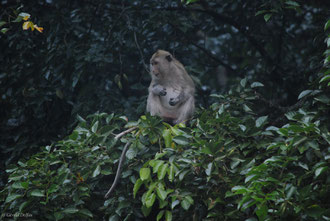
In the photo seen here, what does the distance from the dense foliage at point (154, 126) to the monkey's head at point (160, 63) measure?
41 cm

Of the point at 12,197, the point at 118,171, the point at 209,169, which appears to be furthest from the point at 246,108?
the point at 12,197

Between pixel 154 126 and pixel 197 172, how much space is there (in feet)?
2.16

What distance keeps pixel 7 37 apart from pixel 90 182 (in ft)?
10.8

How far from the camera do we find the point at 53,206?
3.76 m

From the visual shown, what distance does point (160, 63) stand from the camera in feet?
18.9

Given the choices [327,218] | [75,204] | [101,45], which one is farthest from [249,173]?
[101,45]

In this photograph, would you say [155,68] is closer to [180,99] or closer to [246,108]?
[180,99]

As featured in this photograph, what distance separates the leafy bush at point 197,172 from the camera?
9.80 ft

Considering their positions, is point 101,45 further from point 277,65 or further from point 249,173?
point 249,173

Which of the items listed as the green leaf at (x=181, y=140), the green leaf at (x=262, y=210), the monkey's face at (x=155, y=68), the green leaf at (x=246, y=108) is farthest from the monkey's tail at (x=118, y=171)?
the monkey's face at (x=155, y=68)

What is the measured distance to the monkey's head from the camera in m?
5.72

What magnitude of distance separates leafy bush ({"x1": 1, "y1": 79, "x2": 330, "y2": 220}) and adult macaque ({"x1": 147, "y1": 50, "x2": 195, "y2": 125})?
4.04ft

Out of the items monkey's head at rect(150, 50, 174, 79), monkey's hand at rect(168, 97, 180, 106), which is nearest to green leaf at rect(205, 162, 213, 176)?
monkey's hand at rect(168, 97, 180, 106)

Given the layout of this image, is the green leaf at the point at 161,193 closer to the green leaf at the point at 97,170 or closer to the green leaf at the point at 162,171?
the green leaf at the point at 162,171
